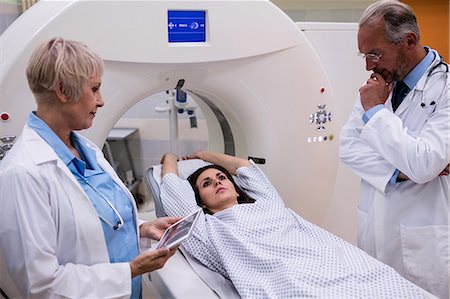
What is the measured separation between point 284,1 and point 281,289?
73.7 inches

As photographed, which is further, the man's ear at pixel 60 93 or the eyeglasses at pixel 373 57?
the eyeglasses at pixel 373 57

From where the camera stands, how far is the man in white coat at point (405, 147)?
127 centimetres

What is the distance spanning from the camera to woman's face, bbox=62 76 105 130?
3.34 feet

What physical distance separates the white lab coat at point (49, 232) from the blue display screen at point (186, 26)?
0.67 metres

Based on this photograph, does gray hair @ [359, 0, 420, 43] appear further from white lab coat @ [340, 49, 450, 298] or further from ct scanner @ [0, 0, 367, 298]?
ct scanner @ [0, 0, 367, 298]

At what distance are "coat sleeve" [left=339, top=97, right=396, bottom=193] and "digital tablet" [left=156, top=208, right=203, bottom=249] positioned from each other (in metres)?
0.57

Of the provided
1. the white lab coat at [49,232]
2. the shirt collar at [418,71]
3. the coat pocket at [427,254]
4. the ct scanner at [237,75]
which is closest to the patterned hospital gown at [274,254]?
the coat pocket at [427,254]

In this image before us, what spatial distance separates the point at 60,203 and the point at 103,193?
0.45ft

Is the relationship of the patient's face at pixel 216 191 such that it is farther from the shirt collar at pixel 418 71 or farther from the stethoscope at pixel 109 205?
the shirt collar at pixel 418 71

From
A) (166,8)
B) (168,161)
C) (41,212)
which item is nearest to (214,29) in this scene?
(166,8)

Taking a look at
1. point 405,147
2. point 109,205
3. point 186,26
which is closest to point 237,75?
point 186,26

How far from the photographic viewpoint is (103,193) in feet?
3.62

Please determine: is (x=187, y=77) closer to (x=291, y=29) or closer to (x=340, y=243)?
(x=291, y=29)

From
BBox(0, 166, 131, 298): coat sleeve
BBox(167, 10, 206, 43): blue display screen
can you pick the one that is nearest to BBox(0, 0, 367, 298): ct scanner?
BBox(167, 10, 206, 43): blue display screen
